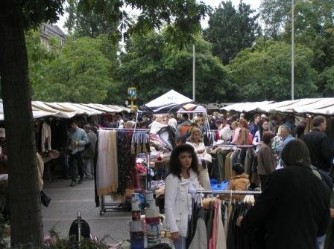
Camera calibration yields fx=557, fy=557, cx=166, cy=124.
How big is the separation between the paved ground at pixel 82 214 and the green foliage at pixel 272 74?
35959mm

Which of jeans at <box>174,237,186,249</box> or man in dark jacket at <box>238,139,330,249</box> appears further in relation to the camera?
jeans at <box>174,237,186,249</box>

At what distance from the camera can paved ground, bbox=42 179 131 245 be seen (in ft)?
31.3

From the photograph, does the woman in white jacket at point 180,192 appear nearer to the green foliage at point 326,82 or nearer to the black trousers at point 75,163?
the black trousers at point 75,163

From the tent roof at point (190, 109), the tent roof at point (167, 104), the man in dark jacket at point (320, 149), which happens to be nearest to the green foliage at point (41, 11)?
the man in dark jacket at point (320, 149)

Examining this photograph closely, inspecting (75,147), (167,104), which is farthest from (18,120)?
(167,104)

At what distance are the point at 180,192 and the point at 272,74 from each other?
46.5m

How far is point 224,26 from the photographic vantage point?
60656 mm

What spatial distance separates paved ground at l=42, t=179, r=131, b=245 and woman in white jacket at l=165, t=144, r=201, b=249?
215cm

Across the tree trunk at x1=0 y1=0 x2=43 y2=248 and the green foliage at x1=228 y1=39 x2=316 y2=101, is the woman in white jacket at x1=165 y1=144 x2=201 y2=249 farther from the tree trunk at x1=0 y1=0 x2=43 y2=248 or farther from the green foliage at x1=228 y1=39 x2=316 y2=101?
the green foliage at x1=228 y1=39 x2=316 y2=101

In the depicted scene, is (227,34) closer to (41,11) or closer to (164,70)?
(164,70)

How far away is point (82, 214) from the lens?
448 inches

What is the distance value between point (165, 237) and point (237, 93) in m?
45.7

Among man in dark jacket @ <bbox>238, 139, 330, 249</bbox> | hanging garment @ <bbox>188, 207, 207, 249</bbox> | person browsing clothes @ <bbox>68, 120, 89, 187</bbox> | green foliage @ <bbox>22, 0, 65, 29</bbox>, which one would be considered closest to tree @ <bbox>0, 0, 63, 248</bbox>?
green foliage @ <bbox>22, 0, 65, 29</bbox>

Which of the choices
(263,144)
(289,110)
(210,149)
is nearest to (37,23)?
(263,144)
